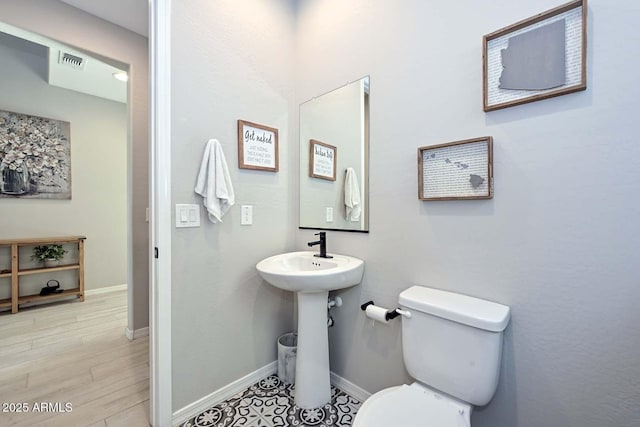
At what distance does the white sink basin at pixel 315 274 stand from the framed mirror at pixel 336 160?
22 cm

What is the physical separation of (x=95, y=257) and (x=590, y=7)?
15.2 feet

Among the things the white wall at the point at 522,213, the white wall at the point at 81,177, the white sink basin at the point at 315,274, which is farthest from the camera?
the white wall at the point at 81,177

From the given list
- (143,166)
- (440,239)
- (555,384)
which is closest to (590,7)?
(440,239)

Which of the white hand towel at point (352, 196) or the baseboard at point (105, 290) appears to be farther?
the baseboard at point (105, 290)

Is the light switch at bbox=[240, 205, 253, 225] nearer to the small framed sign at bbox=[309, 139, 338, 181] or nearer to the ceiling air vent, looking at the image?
the small framed sign at bbox=[309, 139, 338, 181]

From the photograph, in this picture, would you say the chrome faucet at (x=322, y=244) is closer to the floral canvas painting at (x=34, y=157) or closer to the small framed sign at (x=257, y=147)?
the small framed sign at (x=257, y=147)

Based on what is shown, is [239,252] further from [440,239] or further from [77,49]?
[77,49]

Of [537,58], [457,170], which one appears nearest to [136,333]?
[457,170]

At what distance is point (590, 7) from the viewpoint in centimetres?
89

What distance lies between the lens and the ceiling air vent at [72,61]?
2.43 metres

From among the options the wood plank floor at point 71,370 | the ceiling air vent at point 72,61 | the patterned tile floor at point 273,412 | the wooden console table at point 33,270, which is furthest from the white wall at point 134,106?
the patterned tile floor at point 273,412

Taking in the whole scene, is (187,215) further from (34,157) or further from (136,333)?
(34,157)

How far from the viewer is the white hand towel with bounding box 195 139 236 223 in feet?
4.63

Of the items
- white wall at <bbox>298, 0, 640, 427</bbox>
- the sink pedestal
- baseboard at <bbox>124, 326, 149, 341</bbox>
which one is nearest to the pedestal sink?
the sink pedestal
